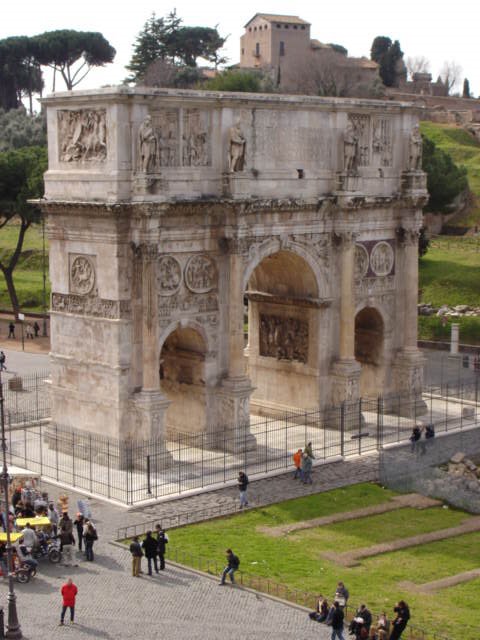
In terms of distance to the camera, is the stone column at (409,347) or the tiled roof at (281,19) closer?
the stone column at (409,347)

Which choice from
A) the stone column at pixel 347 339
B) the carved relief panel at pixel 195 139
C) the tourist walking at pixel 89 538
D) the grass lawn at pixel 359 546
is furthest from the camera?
the stone column at pixel 347 339

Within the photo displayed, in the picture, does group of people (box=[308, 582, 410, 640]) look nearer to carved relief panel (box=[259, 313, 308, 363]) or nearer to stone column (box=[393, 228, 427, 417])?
carved relief panel (box=[259, 313, 308, 363])

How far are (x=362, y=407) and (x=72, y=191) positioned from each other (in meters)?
14.6

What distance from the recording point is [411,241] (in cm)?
4781

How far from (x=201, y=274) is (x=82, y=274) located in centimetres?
395

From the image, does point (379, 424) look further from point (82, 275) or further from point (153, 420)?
Result: point (82, 275)

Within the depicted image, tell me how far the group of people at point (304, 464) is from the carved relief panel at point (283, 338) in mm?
7102

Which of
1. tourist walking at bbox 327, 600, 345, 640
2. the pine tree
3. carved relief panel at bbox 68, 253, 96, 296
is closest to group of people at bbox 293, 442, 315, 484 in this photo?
carved relief panel at bbox 68, 253, 96, 296

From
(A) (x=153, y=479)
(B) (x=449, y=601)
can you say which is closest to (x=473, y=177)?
(A) (x=153, y=479)

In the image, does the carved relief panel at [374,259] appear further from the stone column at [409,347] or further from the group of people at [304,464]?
the group of people at [304,464]

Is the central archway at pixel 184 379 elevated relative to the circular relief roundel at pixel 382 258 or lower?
lower

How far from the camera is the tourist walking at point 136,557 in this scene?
30.8 metres

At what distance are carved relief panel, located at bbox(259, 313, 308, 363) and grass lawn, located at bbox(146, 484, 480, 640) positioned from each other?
8.94 meters

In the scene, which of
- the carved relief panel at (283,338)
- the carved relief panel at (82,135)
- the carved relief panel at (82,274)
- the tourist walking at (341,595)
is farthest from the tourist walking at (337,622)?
the carved relief panel at (283,338)
